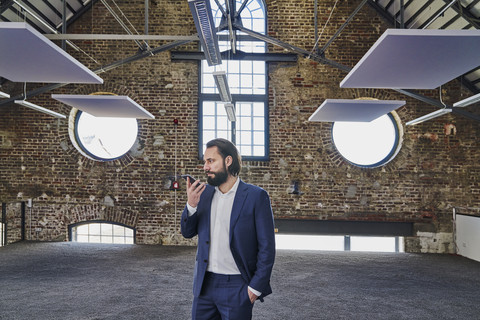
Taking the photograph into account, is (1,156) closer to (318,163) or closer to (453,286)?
(318,163)

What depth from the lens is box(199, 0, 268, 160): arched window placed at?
8367 mm

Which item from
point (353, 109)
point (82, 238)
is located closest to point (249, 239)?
point (353, 109)

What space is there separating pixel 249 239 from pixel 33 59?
3132 mm

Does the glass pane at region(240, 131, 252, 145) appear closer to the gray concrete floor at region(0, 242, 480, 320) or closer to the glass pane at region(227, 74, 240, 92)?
the glass pane at region(227, 74, 240, 92)

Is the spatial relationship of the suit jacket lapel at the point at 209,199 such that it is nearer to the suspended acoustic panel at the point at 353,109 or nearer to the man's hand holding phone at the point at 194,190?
the man's hand holding phone at the point at 194,190

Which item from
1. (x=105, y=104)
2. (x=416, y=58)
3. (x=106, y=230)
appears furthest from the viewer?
(x=106, y=230)

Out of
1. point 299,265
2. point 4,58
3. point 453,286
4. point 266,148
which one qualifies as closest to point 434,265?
point 453,286

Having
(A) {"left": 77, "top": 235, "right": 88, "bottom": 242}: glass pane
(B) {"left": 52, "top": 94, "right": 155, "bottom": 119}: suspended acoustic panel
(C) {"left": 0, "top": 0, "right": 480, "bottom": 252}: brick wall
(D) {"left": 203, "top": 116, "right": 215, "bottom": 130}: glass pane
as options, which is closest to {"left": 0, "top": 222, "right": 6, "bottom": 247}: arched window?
(C) {"left": 0, "top": 0, "right": 480, "bottom": 252}: brick wall

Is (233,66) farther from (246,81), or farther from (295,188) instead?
(295,188)

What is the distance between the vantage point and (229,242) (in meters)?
2.04

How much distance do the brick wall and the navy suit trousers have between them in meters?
6.16

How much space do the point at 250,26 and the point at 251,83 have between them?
1350 millimetres

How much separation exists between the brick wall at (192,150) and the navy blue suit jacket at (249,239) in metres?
6.08

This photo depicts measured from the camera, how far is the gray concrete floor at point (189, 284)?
406cm
